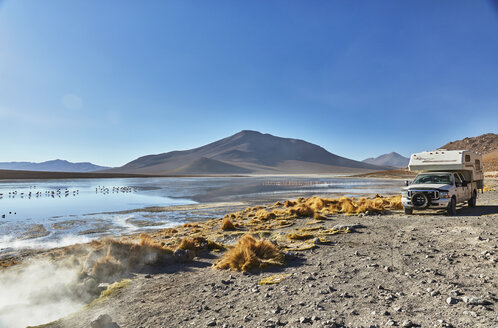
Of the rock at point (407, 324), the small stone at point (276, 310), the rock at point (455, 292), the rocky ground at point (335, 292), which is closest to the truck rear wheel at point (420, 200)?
the rocky ground at point (335, 292)

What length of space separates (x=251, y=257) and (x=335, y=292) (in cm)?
245

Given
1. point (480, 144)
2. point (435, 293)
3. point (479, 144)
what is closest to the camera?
point (435, 293)

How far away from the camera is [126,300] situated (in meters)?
5.85

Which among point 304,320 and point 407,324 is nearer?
point 407,324

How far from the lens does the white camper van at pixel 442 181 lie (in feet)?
42.9

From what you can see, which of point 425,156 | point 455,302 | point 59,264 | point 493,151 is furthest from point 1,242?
point 493,151

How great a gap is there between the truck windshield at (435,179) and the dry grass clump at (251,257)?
1021 centimetres

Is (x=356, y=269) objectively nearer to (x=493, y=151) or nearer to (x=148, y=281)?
(x=148, y=281)

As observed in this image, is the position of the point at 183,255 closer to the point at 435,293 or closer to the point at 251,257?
the point at 251,257

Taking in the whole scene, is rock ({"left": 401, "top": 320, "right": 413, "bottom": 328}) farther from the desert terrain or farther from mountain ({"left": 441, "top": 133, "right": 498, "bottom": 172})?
mountain ({"left": 441, "top": 133, "right": 498, "bottom": 172})

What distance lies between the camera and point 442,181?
46.0 feet

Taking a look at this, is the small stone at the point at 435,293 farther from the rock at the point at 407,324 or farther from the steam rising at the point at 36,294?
the steam rising at the point at 36,294

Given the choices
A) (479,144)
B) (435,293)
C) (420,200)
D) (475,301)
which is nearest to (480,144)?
(479,144)

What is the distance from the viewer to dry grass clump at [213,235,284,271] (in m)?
7.13
